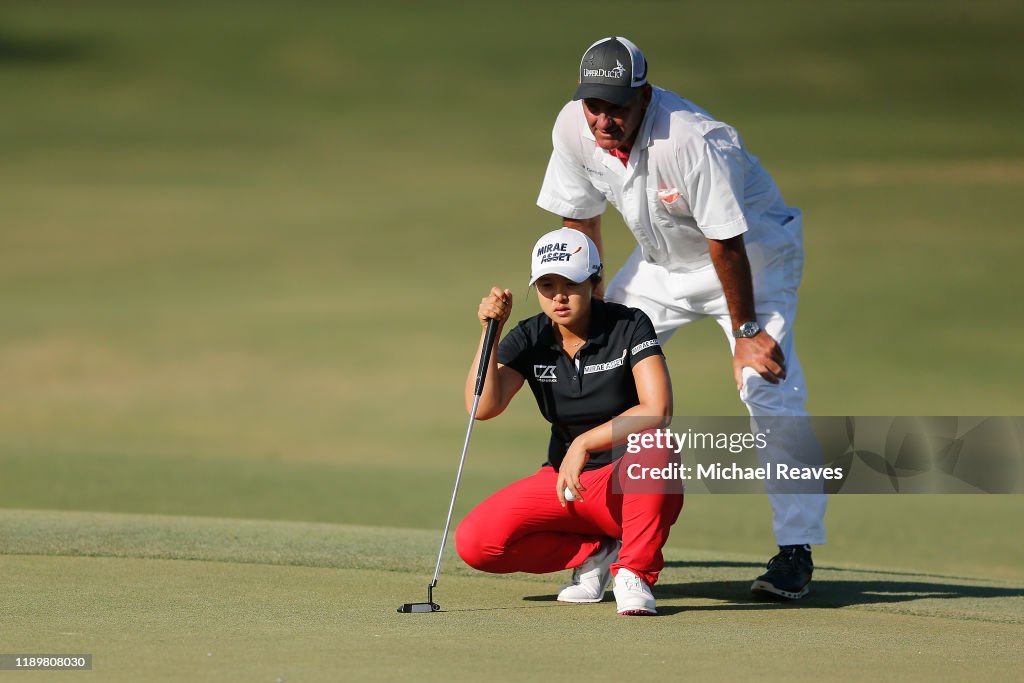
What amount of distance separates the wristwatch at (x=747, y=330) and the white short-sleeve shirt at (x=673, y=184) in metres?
0.26

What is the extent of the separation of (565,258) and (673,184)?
0.52 m

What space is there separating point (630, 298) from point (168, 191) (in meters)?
11.1

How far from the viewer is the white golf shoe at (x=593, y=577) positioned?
3.48 meters

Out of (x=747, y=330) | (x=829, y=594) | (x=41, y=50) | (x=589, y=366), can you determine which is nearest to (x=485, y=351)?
(x=589, y=366)

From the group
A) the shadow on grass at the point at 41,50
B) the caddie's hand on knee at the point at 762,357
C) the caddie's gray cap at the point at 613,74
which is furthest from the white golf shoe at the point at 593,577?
the shadow on grass at the point at 41,50

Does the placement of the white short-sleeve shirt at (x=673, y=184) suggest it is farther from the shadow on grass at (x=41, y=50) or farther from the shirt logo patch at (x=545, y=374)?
the shadow on grass at (x=41, y=50)

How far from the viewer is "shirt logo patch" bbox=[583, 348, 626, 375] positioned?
11.0 ft

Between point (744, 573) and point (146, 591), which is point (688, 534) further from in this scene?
point (146, 591)

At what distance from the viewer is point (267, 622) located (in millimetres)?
2955

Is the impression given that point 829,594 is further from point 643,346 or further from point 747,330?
point 643,346

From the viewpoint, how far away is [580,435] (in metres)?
3.39

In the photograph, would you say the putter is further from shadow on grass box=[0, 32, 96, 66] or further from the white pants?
shadow on grass box=[0, 32, 96, 66]

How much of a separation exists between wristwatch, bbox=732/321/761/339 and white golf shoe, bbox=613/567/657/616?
792 millimetres

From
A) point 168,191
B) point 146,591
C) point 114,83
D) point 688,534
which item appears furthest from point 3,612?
point 114,83
